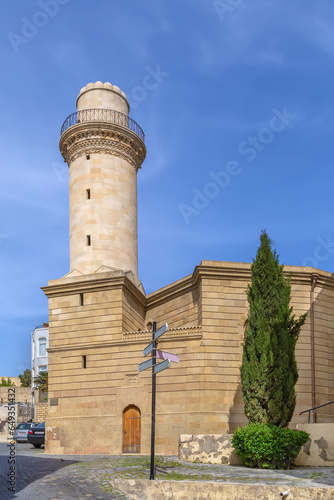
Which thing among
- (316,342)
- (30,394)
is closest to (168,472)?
(316,342)

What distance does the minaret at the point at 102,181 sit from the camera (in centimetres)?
2892

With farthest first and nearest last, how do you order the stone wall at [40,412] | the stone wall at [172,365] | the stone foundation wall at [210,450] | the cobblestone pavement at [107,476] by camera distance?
1. the stone wall at [40,412]
2. the stone wall at [172,365]
3. the stone foundation wall at [210,450]
4. the cobblestone pavement at [107,476]

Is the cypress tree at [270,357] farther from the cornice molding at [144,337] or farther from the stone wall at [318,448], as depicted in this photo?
the cornice molding at [144,337]

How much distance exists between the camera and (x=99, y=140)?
30281 mm

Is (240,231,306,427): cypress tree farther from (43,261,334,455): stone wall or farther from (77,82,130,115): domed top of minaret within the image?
(77,82,130,115): domed top of minaret

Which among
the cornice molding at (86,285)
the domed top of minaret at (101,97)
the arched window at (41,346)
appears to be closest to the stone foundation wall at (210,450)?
the cornice molding at (86,285)

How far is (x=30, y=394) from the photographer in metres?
65.2

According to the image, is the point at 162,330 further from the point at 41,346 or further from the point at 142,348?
the point at 41,346

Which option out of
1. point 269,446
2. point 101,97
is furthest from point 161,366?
point 101,97

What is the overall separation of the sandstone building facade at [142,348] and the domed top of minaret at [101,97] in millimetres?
7501

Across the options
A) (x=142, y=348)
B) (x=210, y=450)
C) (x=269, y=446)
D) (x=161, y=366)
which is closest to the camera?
(x=161, y=366)

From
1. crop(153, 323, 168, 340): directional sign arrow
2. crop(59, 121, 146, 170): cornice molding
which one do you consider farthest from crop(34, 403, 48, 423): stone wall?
crop(153, 323, 168, 340): directional sign arrow

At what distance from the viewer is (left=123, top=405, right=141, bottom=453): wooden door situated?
23391mm

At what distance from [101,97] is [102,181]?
18.9ft
